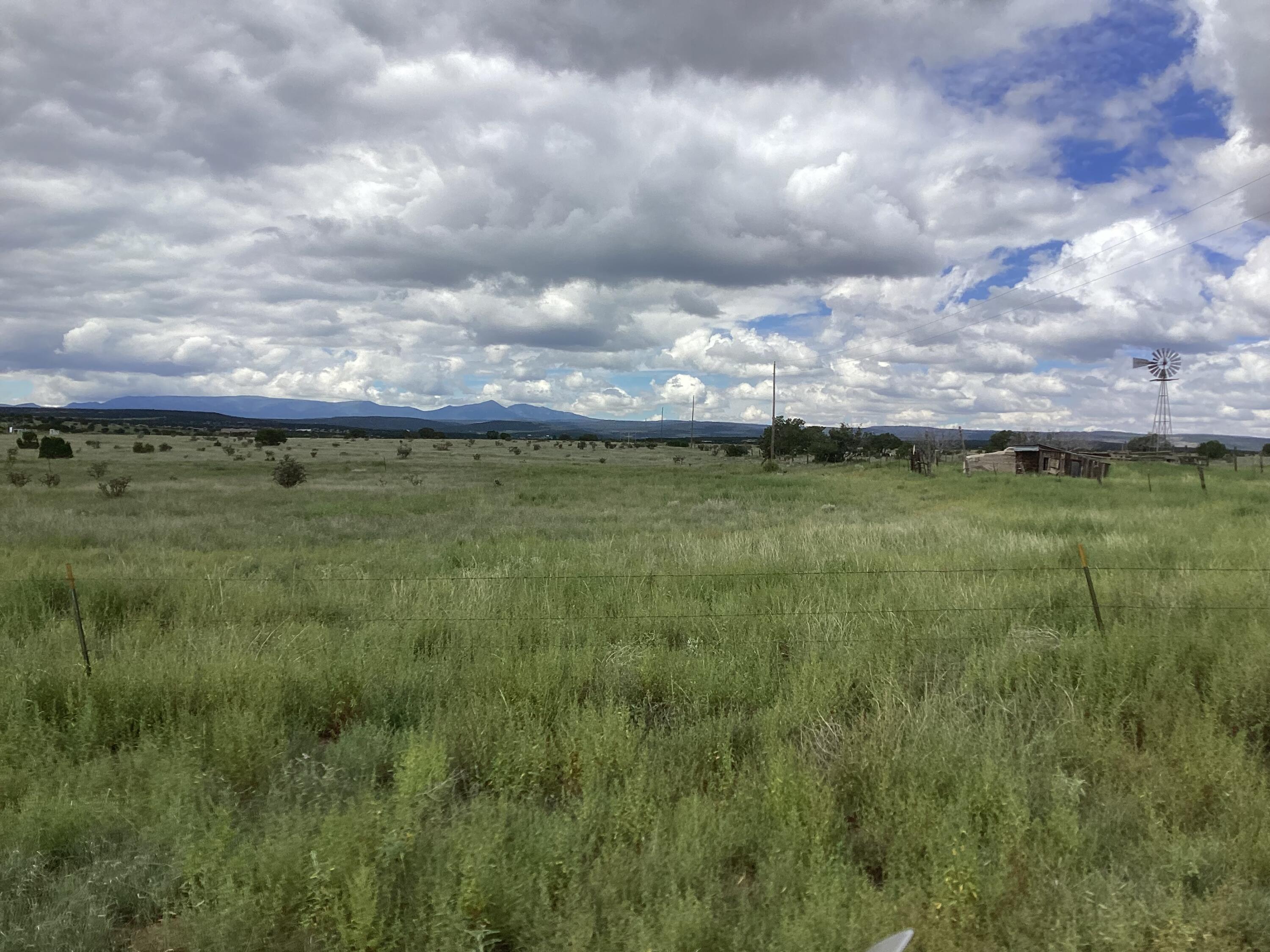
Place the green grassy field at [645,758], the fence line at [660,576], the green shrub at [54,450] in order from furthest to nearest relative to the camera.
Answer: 1. the green shrub at [54,450]
2. the fence line at [660,576]
3. the green grassy field at [645,758]

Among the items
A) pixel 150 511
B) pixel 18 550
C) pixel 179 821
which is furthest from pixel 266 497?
pixel 179 821

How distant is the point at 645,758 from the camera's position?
182 inches

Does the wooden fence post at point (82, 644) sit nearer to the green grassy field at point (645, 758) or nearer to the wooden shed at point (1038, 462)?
the green grassy field at point (645, 758)

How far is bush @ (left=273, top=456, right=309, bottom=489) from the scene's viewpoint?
34.3m

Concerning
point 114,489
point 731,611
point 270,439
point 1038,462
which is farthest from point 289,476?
point 270,439

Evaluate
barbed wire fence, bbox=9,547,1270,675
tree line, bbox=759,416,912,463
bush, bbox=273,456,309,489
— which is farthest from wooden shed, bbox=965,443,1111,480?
bush, bbox=273,456,309,489

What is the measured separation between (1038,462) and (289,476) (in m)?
51.4

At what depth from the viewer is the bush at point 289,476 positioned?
3428 cm

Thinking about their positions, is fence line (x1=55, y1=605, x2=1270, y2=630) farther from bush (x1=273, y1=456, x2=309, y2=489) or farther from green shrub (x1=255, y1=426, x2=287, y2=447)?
green shrub (x1=255, y1=426, x2=287, y2=447)

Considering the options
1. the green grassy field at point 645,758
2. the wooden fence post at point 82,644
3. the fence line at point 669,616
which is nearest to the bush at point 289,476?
the green grassy field at point 645,758

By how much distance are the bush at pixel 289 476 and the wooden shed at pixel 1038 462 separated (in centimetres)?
4140

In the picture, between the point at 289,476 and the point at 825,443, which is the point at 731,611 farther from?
the point at 825,443

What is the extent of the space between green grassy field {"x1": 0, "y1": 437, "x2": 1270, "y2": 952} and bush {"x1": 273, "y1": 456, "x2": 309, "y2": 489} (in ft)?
81.1

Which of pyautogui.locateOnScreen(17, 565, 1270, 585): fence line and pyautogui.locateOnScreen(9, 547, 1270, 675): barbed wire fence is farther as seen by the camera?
pyautogui.locateOnScreen(17, 565, 1270, 585): fence line
